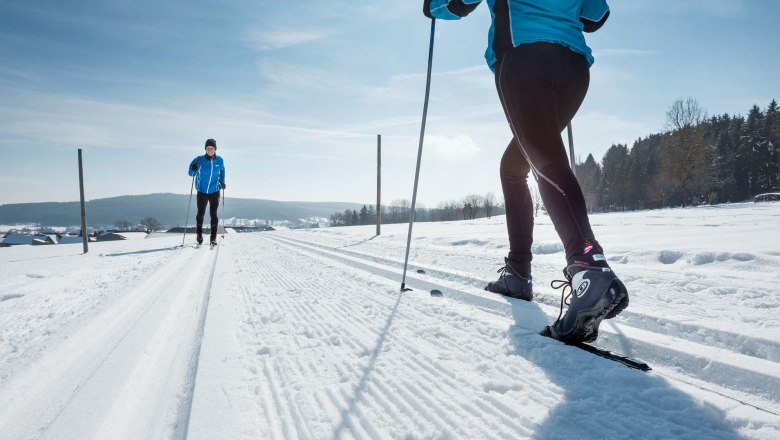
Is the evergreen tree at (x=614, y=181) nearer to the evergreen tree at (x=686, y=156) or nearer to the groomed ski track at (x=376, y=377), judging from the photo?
the evergreen tree at (x=686, y=156)

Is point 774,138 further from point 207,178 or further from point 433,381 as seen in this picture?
point 433,381

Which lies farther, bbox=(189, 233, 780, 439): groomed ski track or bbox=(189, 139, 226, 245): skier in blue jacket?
bbox=(189, 139, 226, 245): skier in blue jacket

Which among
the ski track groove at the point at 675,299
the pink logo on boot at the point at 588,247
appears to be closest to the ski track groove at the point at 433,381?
the pink logo on boot at the point at 588,247

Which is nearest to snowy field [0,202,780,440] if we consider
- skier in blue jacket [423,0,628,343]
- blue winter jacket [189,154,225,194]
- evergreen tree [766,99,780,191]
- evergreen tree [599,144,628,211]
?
skier in blue jacket [423,0,628,343]

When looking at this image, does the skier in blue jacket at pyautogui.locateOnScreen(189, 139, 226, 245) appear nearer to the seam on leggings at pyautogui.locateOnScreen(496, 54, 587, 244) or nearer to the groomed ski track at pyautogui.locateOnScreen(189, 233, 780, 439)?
the groomed ski track at pyautogui.locateOnScreen(189, 233, 780, 439)

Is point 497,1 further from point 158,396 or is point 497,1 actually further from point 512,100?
point 158,396

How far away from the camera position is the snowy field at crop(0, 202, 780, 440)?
2.67 ft

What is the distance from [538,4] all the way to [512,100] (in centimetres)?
43

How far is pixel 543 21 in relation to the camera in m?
1.52

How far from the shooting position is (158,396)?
990 mm

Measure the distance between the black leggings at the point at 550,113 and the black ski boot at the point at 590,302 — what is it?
0.34 feet

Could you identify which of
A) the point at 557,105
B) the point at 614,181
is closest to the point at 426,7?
the point at 557,105

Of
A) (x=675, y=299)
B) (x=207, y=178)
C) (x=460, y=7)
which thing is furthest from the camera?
(x=207, y=178)

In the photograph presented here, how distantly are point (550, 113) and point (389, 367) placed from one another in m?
1.17
